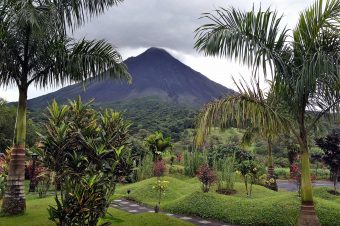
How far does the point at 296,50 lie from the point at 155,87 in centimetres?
13100

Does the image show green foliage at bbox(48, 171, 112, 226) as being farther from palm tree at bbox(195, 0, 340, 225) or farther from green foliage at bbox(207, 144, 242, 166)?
green foliage at bbox(207, 144, 242, 166)

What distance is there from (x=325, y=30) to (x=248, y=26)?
149cm

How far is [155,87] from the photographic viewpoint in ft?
453

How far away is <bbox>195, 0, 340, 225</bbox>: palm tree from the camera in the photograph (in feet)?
23.1

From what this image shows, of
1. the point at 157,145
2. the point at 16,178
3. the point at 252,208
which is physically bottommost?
the point at 252,208

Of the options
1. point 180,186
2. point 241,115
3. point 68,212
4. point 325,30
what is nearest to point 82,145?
point 68,212

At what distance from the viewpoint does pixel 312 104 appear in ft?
24.9

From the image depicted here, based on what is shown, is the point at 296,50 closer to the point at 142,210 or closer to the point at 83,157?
the point at 83,157

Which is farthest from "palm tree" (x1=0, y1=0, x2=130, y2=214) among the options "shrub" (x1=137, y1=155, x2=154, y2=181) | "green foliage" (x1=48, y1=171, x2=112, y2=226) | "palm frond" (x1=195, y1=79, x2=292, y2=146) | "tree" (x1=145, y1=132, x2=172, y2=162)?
"tree" (x1=145, y1=132, x2=172, y2=162)

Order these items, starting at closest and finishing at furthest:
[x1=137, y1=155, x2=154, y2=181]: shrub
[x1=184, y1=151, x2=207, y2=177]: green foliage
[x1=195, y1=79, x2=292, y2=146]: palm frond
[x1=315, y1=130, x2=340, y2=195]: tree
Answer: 1. [x1=195, y1=79, x2=292, y2=146]: palm frond
2. [x1=315, y1=130, x2=340, y2=195]: tree
3. [x1=137, y1=155, x2=154, y2=181]: shrub
4. [x1=184, y1=151, x2=207, y2=177]: green foliage

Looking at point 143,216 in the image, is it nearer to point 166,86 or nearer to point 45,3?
point 45,3

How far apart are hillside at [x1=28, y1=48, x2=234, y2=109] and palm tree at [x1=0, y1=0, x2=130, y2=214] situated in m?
105

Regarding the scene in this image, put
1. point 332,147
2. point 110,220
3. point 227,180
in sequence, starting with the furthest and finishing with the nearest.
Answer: point 227,180, point 332,147, point 110,220

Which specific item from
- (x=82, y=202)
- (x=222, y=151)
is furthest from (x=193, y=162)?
(x=82, y=202)
